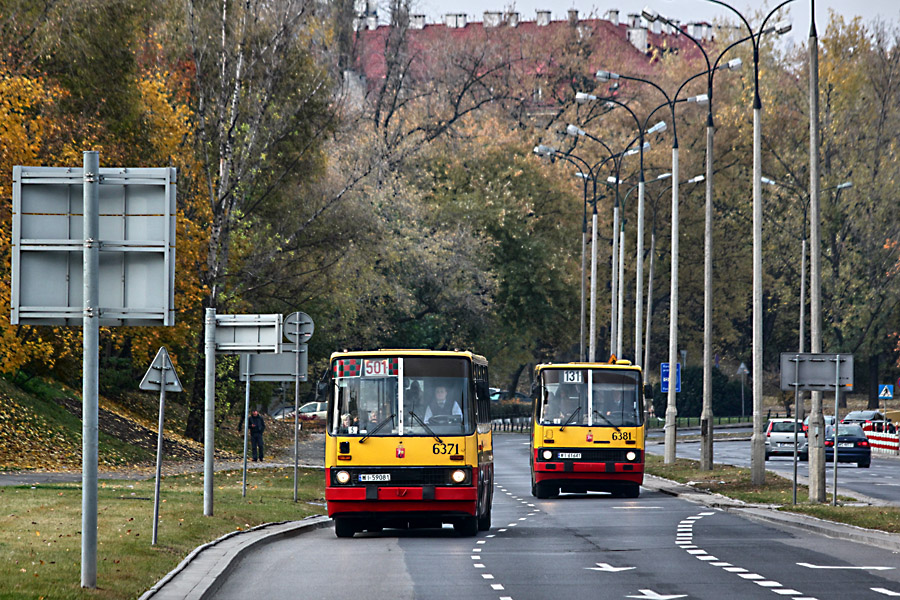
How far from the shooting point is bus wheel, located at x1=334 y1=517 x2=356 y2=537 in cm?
2247

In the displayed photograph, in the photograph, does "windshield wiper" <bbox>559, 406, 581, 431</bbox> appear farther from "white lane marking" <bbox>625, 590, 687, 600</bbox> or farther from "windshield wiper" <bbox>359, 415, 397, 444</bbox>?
"white lane marking" <bbox>625, 590, 687, 600</bbox>

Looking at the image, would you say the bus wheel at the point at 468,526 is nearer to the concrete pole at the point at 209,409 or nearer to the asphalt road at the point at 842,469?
the concrete pole at the point at 209,409

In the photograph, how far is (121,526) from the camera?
2020 centimetres

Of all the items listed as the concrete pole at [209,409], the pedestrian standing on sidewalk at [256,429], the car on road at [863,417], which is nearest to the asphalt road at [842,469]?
the car on road at [863,417]

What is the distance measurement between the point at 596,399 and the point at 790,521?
26.1 ft

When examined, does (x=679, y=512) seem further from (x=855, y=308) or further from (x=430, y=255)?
(x=855, y=308)

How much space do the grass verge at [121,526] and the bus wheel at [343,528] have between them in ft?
4.34

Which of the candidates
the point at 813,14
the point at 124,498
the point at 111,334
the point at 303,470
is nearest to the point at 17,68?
the point at 111,334

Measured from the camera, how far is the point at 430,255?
6444 cm

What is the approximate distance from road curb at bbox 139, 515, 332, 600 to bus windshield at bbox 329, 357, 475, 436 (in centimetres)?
Result: 190

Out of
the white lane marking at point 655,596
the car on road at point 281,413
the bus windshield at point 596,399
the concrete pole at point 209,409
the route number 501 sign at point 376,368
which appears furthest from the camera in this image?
the car on road at point 281,413

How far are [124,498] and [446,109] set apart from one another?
49.8 metres

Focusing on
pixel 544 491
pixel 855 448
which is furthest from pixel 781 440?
pixel 544 491

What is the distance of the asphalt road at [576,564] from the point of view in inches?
591
